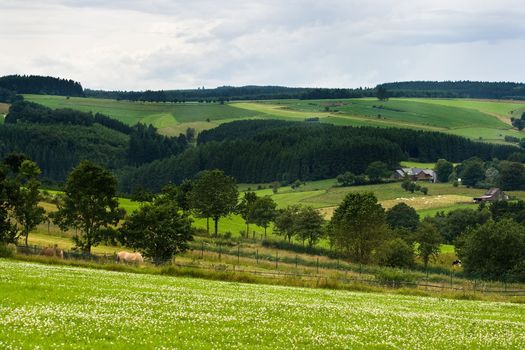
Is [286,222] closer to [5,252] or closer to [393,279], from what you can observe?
[393,279]

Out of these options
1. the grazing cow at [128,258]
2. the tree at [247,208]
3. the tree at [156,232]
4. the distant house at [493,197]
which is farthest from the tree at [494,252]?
the distant house at [493,197]

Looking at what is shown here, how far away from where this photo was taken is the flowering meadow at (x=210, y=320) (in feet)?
70.0

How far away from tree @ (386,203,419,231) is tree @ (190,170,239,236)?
1687 inches

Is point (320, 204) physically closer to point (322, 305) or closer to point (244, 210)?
point (244, 210)

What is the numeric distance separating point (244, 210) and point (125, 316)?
120935 millimetres

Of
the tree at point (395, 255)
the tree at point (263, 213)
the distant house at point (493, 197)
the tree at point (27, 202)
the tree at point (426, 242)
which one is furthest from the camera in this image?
the distant house at point (493, 197)

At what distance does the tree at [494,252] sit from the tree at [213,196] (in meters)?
45.6

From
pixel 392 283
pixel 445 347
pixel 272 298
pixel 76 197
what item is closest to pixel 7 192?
pixel 76 197

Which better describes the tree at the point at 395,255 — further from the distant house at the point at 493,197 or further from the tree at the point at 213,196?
the distant house at the point at 493,197

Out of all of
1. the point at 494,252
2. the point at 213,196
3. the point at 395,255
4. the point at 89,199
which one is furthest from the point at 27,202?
the point at 494,252

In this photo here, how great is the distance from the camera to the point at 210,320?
25.2 meters

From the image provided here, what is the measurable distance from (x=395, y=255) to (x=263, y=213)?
42.7 metres

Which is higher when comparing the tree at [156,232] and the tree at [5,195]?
the tree at [5,195]

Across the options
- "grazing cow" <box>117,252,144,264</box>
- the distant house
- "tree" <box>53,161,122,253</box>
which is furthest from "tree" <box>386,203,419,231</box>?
"grazing cow" <box>117,252,144,264</box>
